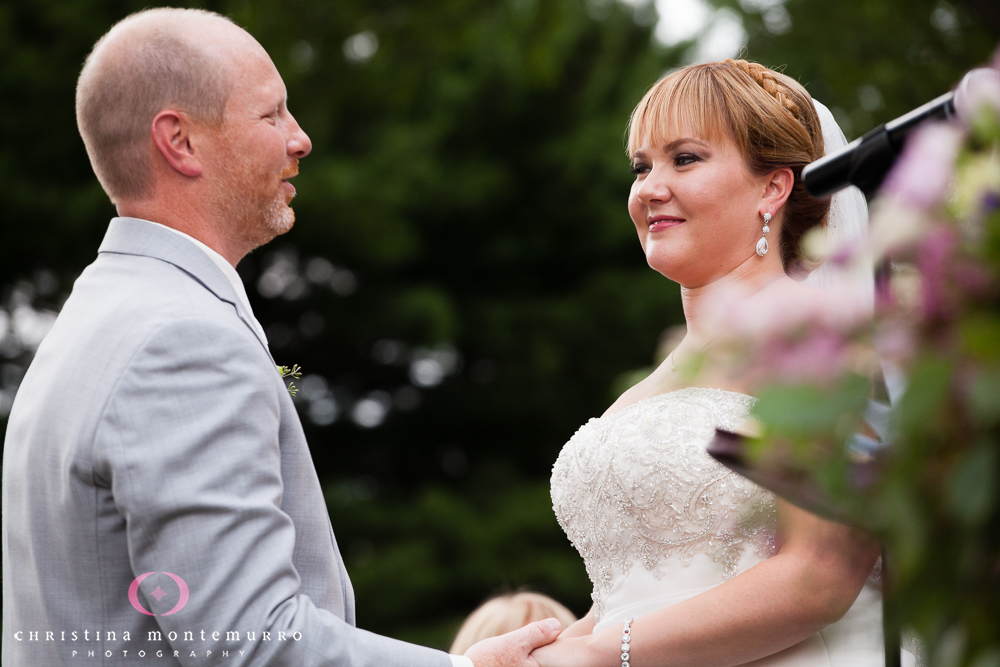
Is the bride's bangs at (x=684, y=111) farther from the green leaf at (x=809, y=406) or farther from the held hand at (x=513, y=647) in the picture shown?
the green leaf at (x=809, y=406)

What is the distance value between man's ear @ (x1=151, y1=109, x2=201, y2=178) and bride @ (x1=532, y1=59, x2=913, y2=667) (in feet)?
4.27

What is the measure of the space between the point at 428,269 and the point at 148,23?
10.5m

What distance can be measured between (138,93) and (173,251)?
0.41 m

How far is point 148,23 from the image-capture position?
7.80 ft

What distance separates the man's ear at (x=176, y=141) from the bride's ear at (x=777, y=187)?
1.68 metres

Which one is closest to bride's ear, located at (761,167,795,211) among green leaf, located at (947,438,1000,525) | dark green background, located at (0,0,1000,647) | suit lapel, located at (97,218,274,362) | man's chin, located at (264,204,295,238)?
man's chin, located at (264,204,295,238)

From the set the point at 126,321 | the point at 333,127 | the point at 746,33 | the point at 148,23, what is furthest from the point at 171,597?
the point at 746,33

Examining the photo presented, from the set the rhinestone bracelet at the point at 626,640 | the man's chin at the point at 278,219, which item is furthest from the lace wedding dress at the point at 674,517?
the man's chin at the point at 278,219

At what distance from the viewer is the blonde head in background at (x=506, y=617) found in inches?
145

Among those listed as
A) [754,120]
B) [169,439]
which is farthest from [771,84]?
[169,439]

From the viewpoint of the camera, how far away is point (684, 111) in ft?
9.80

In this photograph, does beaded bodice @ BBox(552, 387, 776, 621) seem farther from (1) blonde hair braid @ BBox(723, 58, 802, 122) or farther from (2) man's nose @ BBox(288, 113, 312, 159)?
(2) man's nose @ BBox(288, 113, 312, 159)

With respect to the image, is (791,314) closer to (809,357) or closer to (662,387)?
(809,357)

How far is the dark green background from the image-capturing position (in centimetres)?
926
